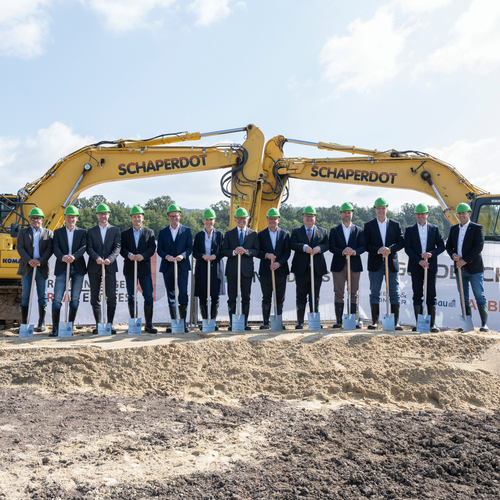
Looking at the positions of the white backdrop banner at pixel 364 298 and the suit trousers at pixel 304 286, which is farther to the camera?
the white backdrop banner at pixel 364 298

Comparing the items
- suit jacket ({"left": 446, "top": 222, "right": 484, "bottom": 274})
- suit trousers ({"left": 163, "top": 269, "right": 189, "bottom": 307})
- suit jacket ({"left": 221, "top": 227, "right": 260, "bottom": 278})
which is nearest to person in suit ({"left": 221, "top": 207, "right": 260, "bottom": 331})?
→ suit jacket ({"left": 221, "top": 227, "right": 260, "bottom": 278})

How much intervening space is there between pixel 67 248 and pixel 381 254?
16.9 feet

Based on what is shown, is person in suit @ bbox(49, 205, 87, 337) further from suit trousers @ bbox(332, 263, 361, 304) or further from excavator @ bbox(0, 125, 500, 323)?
suit trousers @ bbox(332, 263, 361, 304)

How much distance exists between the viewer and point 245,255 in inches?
310

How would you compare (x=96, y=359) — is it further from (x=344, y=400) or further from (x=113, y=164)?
(x=113, y=164)

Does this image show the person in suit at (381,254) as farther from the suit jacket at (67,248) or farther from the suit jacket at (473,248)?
the suit jacket at (67,248)

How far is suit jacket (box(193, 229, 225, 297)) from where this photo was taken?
7879 millimetres

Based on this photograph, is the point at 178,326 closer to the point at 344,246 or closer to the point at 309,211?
the point at 309,211

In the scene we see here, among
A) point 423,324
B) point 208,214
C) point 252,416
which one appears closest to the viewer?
point 252,416

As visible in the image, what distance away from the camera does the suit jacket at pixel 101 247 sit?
301 inches

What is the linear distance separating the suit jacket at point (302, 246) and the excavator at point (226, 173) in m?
2.19

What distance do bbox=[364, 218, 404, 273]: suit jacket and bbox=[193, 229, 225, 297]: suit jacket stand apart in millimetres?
2495

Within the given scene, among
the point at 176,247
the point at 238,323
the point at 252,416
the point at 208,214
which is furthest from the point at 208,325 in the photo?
the point at 252,416

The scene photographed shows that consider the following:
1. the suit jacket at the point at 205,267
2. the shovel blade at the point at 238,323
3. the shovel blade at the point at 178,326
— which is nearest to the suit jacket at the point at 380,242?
the shovel blade at the point at 238,323
